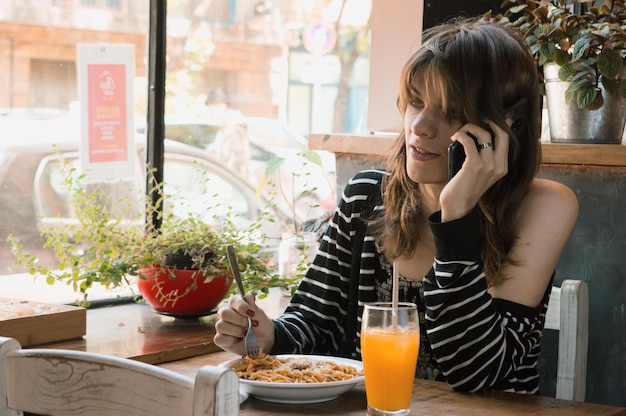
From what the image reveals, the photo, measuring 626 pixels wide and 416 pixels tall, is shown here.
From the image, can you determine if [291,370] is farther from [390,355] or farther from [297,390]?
[390,355]

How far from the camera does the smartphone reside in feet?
5.78

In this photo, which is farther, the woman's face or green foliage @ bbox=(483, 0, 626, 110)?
green foliage @ bbox=(483, 0, 626, 110)

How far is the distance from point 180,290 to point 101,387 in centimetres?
121

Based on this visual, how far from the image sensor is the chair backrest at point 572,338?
1.84 m

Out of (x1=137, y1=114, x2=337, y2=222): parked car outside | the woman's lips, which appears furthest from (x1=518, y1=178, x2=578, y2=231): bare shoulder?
(x1=137, y1=114, x2=337, y2=222): parked car outside

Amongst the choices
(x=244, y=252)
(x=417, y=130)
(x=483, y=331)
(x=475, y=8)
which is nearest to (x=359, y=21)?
(x=475, y=8)

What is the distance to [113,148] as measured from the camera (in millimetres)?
2703

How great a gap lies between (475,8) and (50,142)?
47.1 inches

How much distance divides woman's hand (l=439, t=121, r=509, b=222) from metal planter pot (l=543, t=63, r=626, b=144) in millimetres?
395

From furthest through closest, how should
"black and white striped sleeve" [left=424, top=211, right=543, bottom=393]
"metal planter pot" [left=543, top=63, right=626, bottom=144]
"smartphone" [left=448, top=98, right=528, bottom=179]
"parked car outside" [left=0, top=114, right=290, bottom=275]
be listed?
"parked car outside" [left=0, top=114, right=290, bottom=275]
"metal planter pot" [left=543, top=63, right=626, bottom=144]
"smartphone" [left=448, top=98, right=528, bottom=179]
"black and white striped sleeve" [left=424, top=211, right=543, bottom=393]

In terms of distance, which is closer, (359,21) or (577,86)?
(577,86)

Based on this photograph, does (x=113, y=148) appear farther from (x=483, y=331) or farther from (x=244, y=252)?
(x=483, y=331)

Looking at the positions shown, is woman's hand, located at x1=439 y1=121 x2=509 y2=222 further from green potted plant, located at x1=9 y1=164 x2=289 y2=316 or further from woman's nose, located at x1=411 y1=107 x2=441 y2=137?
green potted plant, located at x1=9 y1=164 x2=289 y2=316

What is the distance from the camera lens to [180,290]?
2227 millimetres
